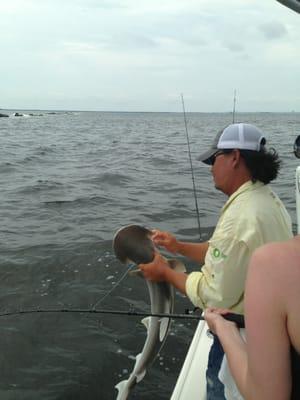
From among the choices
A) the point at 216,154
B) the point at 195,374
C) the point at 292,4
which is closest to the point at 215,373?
the point at 195,374

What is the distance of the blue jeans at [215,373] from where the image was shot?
8.03ft

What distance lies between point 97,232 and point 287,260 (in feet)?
25.3

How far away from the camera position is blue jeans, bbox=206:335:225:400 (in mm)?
2447

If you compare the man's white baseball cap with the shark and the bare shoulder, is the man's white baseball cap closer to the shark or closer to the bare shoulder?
the shark

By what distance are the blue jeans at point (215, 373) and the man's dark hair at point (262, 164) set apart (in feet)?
3.20

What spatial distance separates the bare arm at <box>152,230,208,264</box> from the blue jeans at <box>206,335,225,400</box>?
1.19 metres

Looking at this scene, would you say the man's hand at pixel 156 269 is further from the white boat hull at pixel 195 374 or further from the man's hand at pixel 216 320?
the man's hand at pixel 216 320

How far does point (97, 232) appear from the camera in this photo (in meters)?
8.98

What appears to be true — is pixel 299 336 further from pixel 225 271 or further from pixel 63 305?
pixel 63 305

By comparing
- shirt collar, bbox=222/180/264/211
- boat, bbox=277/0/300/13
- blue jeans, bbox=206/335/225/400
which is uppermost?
boat, bbox=277/0/300/13

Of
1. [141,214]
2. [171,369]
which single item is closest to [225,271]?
[171,369]

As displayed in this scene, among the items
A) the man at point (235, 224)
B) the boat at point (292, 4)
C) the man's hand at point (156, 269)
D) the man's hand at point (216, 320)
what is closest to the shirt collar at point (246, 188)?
the man at point (235, 224)

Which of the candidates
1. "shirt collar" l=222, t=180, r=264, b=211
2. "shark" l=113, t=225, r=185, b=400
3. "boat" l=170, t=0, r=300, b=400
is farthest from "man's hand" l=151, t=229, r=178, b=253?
"shirt collar" l=222, t=180, r=264, b=211

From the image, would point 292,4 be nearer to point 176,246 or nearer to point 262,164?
point 262,164
